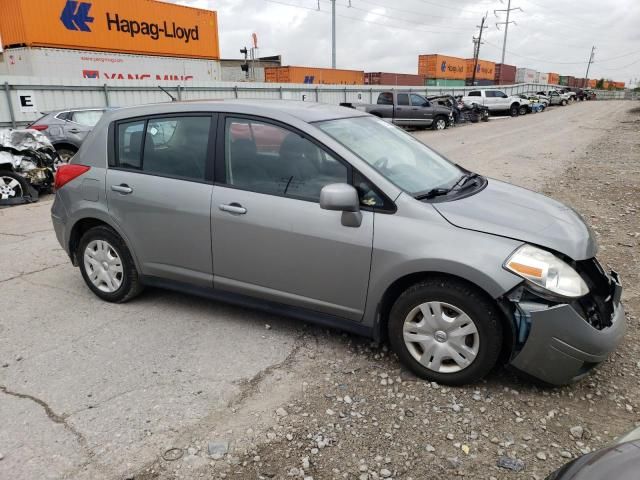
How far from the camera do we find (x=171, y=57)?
2619 cm

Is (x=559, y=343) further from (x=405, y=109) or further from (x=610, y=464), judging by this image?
(x=405, y=109)

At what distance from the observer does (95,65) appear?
22.5 meters

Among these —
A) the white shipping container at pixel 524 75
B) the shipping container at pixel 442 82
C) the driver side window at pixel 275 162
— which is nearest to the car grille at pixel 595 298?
the driver side window at pixel 275 162

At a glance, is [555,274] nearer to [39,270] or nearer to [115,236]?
[115,236]

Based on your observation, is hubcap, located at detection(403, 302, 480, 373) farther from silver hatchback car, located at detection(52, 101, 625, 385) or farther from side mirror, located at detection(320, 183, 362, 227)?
side mirror, located at detection(320, 183, 362, 227)

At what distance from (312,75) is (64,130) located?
1137 inches

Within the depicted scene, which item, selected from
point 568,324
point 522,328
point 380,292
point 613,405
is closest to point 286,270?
point 380,292

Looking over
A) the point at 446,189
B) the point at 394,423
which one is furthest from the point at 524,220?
the point at 394,423

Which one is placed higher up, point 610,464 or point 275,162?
point 275,162

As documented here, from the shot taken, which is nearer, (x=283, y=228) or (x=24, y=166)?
(x=283, y=228)

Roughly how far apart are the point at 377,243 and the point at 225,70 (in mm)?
43516

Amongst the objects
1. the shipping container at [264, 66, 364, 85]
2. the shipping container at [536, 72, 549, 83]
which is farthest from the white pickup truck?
the shipping container at [536, 72, 549, 83]

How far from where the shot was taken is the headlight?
275 cm

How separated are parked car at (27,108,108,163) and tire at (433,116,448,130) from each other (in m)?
17.8
